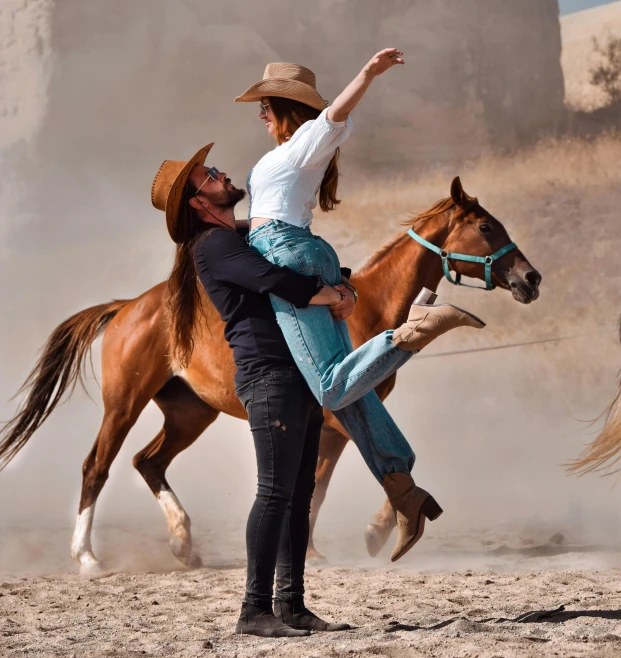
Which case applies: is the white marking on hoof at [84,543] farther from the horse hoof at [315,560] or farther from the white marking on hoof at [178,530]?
the horse hoof at [315,560]

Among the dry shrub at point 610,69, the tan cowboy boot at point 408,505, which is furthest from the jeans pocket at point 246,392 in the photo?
the dry shrub at point 610,69

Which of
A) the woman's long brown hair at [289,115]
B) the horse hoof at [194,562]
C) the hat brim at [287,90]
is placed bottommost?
the horse hoof at [194,562]

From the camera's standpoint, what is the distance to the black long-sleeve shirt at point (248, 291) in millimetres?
2645

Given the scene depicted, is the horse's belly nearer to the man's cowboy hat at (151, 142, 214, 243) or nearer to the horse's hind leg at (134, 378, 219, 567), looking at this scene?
the horse's hind leg at (134, 378, 219, 567)

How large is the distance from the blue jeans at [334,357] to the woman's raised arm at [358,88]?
366mm

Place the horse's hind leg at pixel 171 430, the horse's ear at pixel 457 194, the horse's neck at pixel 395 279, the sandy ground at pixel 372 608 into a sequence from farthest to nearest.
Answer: the horse's hind leg at pixel 171 430
the horse's ear at pixel 457 194
the horse's neck at pixel 395 279
the sandy ground at pixel 372 608

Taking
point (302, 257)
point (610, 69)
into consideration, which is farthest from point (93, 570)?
point (610, 69)

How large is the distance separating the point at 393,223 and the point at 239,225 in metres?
6.25

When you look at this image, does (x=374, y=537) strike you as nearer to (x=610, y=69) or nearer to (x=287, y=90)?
(x=287, y=90)

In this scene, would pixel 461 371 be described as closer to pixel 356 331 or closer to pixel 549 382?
pixel 549 382

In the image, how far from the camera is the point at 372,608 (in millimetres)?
3508

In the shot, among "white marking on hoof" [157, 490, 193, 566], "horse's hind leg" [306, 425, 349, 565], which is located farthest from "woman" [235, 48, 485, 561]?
"white marking on hoof" [157, 490, 193, 566]

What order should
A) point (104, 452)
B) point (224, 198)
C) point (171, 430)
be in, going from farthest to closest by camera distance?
1. point (171, 430)
2. point (104, 452)
3. point (224, 198)

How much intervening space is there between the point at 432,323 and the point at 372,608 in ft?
4.74
